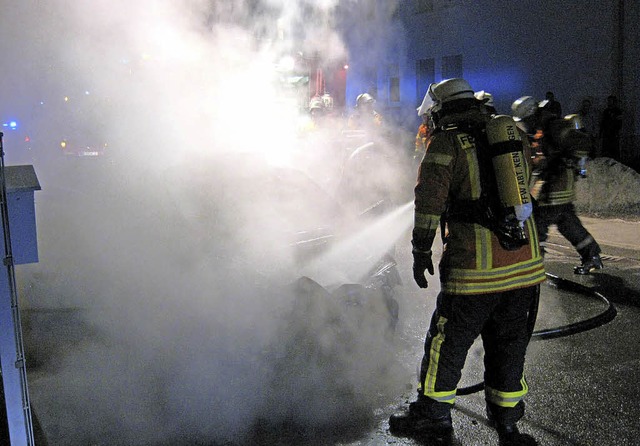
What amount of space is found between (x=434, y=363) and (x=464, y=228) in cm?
73

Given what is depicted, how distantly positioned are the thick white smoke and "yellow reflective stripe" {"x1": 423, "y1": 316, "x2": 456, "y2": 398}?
1.46ft

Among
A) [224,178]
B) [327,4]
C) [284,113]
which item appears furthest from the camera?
[327,4]

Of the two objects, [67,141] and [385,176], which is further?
[67,141]

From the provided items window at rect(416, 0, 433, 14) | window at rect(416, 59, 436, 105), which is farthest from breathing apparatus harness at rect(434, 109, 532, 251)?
window at rect(416, 0, 433, 14)

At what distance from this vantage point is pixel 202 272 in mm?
4445

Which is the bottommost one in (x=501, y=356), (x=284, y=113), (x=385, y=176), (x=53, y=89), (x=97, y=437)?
(x=97, y=437)

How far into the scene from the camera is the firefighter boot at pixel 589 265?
6.45m

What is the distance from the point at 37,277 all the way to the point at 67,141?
16.2 meters

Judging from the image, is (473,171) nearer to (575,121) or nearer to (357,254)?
(357,254)

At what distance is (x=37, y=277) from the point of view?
608 cm

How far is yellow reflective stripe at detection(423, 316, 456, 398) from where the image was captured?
3.19 meters

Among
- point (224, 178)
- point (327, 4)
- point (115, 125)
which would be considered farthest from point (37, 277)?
point (115, 125)

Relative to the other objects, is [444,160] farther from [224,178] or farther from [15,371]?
[224,178]

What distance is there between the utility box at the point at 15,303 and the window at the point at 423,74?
21.3m
